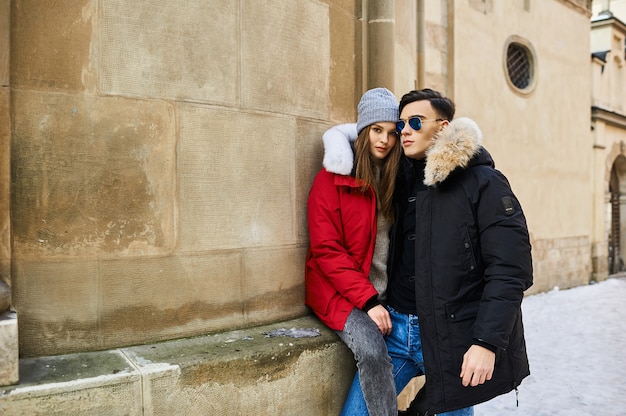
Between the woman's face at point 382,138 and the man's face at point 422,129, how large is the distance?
199 mm

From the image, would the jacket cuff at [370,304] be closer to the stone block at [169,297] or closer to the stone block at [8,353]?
the stone block at [169,297]

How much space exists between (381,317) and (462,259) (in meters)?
0.49

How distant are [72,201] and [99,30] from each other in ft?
2.28

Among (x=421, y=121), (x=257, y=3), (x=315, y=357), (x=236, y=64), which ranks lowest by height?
(x=315, y=357)

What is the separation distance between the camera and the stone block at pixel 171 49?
92.0 inches

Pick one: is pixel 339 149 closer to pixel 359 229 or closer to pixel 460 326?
pixel 359 229

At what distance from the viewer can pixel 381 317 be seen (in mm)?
2482

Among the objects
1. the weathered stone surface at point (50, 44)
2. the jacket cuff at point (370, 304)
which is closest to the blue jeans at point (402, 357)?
the jacket cuff at point (370, 304)

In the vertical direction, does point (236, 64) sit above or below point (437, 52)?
below

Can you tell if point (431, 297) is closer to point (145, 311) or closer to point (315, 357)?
point (315, 357)

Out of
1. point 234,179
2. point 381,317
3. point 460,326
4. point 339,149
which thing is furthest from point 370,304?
point 234,179

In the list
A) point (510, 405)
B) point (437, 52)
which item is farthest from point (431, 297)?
point (437, 52)

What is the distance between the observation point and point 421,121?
241 centimetres

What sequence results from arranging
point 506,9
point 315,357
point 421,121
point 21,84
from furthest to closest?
1. point 506,9
2. point 315,357
3. point 421,121
4. point 21,84
